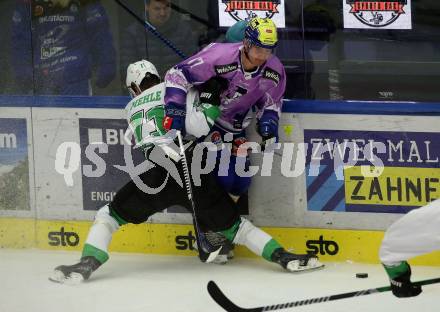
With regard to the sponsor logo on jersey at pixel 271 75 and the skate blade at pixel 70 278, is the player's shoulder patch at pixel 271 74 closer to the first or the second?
the sponsor logo on jersey at pixel 271 75

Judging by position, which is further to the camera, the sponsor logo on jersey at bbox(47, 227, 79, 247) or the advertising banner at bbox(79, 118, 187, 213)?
the sponsor logo on jersey at bbox(47, 227, 79, 247)

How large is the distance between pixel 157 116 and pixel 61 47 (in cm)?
84

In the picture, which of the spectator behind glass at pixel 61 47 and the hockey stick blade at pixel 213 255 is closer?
the hockey stick blade at pixel 213 255

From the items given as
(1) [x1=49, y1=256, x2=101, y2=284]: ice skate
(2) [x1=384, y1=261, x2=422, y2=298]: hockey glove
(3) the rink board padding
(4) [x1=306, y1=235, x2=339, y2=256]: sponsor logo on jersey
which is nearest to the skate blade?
(1) [x1=49, y1=256, x2=101, y2=284]: ice skate

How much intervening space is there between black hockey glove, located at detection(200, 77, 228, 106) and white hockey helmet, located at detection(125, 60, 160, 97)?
0.37m

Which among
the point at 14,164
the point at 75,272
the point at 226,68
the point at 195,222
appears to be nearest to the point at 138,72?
the point at 226,68

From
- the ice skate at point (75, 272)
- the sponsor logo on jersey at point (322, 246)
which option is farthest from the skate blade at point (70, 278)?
the sponsor logo on jersey at point (322, 246)

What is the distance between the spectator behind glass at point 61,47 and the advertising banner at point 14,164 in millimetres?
234

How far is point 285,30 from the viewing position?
262 inches

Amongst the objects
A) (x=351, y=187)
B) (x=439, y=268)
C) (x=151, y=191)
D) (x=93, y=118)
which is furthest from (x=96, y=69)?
(x=439, y=268)

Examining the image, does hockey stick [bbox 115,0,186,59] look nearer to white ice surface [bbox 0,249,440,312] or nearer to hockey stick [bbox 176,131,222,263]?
hockey stick [bbox 176,131,222,263]

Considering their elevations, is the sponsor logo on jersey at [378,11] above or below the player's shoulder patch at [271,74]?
above

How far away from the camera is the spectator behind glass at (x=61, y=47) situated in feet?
23.0

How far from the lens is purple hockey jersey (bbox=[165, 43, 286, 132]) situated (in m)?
6.45
